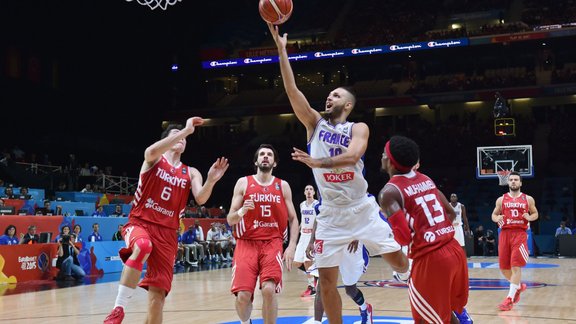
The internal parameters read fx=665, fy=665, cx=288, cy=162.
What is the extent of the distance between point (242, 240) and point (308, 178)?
24930 millimetres

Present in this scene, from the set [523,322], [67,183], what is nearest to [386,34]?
[67,183]

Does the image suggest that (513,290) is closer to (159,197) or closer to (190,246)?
(159,197)

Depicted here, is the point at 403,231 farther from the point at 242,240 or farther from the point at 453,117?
the point at 453,117

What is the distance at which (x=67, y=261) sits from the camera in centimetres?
1475

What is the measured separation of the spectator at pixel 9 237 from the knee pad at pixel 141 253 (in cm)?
965

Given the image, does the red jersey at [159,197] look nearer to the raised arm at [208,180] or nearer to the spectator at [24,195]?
the raised arm at [208,180]

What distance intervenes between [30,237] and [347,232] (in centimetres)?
1092

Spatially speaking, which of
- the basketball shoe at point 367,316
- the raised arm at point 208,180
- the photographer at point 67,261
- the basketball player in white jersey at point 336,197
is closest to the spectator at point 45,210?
the photographer at point 67,261

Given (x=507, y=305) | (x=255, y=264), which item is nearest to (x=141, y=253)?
(x=255, y=264)

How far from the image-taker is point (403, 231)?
3.93 meters

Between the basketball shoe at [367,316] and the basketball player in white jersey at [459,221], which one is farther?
the basketball player in white jersey at [459,221]

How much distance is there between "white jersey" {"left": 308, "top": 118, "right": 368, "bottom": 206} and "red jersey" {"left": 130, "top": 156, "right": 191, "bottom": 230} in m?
1.26

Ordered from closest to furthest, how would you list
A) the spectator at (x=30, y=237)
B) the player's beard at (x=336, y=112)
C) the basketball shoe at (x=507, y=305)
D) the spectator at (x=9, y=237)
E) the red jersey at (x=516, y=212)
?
the player's beard at (x=336, y=112) < the basketball shoe at (x=507, y=305) < the red jersey at (x=516, y=212) < the spectator at (x=9, y=237) < the spectator at (x=30, y=237)

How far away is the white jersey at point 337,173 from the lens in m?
5.20
